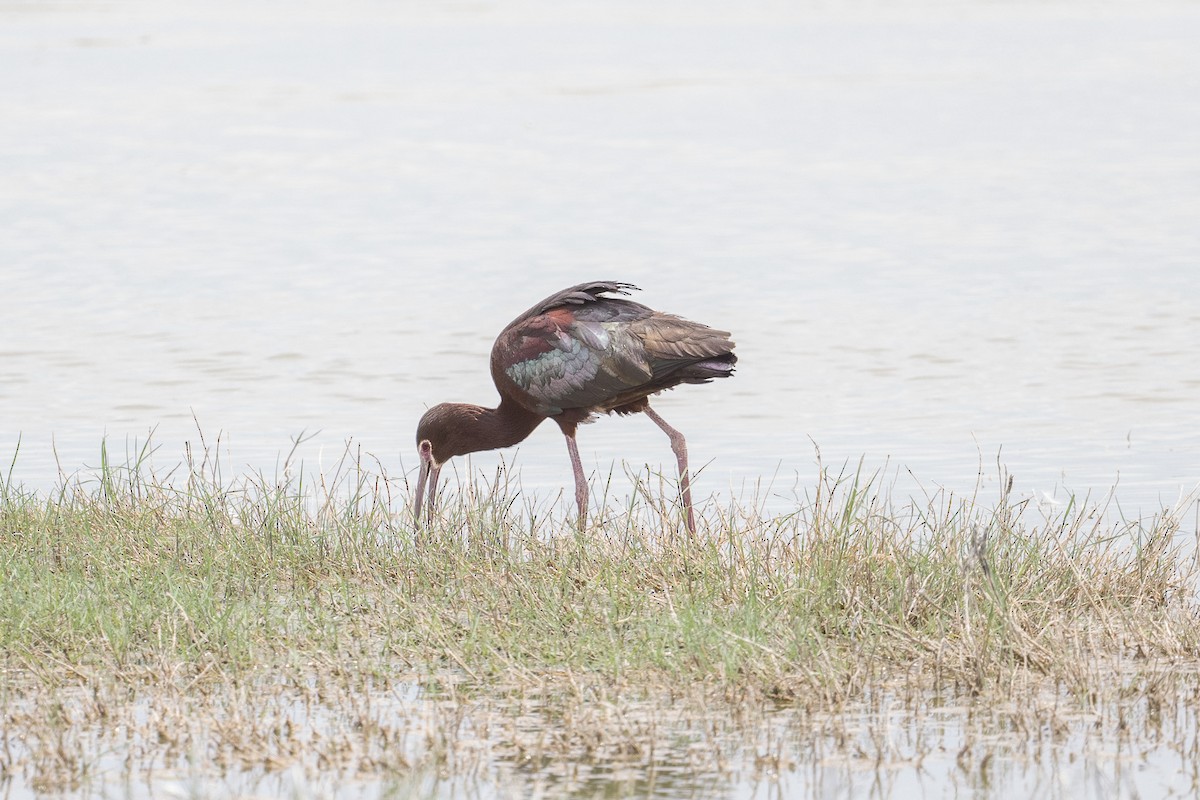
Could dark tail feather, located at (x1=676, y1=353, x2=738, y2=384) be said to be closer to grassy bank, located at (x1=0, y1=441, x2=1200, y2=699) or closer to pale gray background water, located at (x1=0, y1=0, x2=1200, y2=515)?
grassy bank, located at (x1=0, y1=441, x2=1200, y2=699)

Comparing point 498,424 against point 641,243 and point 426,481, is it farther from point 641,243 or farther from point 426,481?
point 641,243

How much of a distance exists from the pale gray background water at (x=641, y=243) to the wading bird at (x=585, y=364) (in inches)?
39.5

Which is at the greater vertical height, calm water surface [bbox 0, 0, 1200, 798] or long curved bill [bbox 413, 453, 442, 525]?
calm water surface [bbox 0, 0, 1200, 798]

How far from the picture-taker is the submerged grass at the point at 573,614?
19.3ft

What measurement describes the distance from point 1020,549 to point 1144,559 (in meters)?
0.43

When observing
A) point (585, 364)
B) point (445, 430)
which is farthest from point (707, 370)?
point (445, 430)

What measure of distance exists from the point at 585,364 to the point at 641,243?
10318 mm

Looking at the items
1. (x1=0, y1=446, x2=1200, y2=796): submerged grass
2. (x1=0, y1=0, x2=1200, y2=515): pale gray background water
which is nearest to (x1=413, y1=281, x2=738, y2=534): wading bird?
(x1=0, y1=446, x2=1200, y2=796): submerged grass

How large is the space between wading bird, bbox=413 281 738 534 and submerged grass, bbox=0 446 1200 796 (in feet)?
2.35

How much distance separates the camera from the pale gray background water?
11766 mm

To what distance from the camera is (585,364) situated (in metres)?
8.49

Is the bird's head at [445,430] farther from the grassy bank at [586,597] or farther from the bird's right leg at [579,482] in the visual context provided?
the grassy bank at [586,597]

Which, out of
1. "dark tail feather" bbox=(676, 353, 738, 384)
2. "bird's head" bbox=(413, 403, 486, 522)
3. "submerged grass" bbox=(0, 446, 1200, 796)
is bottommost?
"submerged grass" bbox=(0, 446, 1200, 796)

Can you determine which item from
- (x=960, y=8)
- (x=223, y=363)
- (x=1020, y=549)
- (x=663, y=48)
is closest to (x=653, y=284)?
(x=223, y=363)
